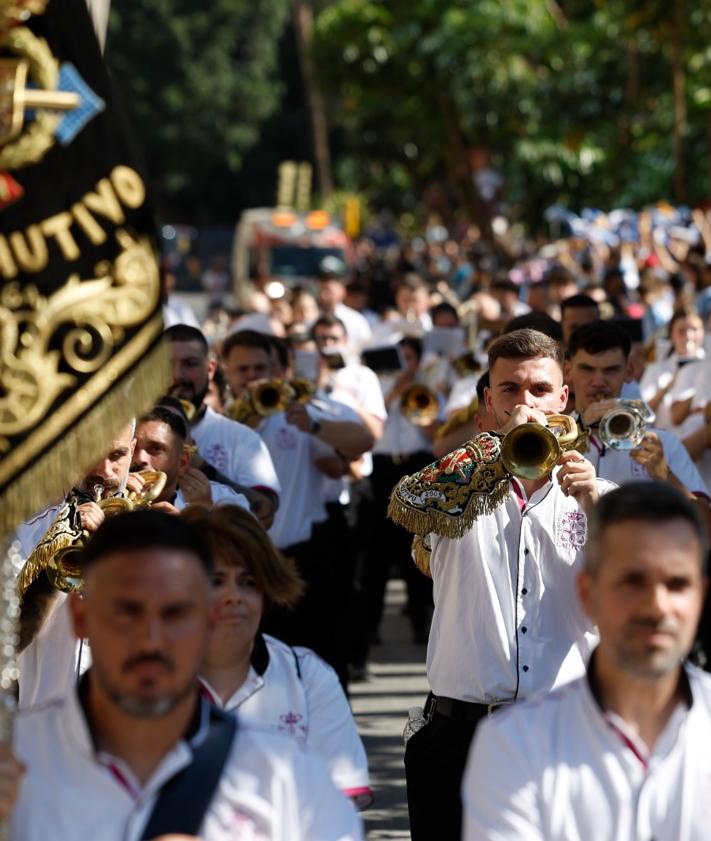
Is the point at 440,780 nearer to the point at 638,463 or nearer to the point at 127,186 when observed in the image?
the point at 638,463

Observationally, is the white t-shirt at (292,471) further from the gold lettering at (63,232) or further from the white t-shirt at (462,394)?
the gold lettering at (63,232)

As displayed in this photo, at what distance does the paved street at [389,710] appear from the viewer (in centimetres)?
852

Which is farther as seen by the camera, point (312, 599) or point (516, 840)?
point (312, 599)

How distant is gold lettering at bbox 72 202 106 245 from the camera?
407 cm

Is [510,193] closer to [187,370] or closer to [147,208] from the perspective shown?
[187,370]

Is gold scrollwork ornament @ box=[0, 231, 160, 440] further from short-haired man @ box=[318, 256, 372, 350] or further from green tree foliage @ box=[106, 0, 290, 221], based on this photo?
green tree foliage @ box=[106, 0, 290, 221]

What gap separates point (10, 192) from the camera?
4027 mm

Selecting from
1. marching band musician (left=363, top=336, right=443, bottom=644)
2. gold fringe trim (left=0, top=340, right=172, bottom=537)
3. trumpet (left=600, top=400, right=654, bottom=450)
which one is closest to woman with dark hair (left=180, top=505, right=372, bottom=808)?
gold fringe trim (left=0, top=340, right=172, bottom=537)

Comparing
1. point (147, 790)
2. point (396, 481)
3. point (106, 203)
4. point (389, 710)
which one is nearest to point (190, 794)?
point (147, 790)

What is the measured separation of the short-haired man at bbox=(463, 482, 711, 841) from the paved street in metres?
4.24

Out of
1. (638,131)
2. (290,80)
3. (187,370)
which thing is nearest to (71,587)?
(187,370)

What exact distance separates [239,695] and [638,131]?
2842cm

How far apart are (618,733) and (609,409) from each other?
3.13 meters

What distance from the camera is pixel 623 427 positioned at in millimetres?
6945
